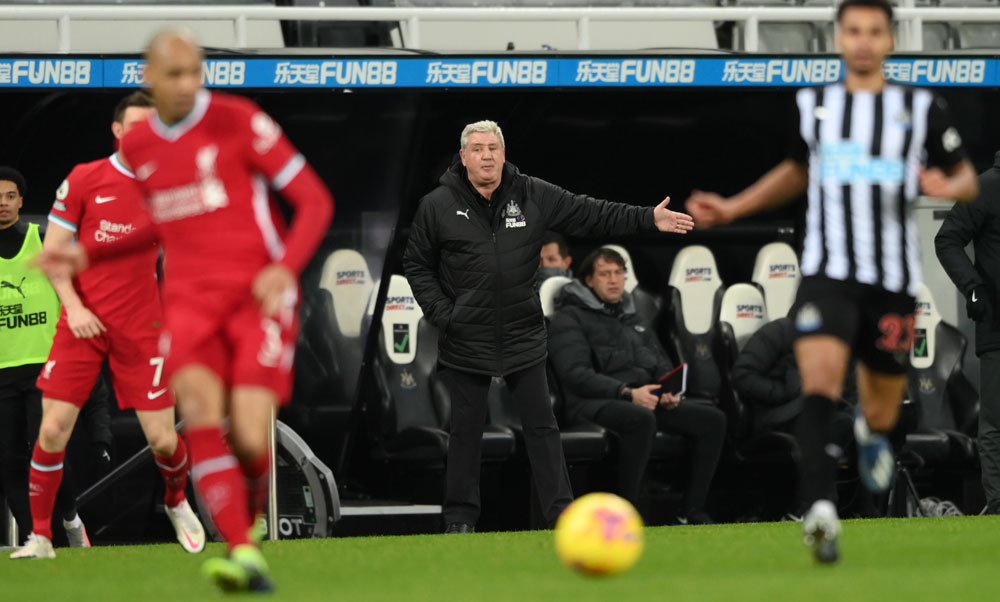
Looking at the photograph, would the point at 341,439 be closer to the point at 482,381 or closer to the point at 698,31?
the point at 482,381

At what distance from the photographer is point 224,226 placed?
549 centimetres

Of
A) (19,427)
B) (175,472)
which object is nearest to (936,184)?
(175,472)

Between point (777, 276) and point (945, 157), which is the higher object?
point (945, 157)

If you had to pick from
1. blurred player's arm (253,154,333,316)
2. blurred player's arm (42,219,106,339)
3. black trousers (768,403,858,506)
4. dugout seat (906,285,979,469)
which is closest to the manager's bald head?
blurred player's arm (253,154,333,316)

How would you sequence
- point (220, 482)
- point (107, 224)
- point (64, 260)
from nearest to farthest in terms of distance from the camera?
point (220, 482) < point (64, 260) < point (107, 224)

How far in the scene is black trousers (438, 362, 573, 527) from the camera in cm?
859

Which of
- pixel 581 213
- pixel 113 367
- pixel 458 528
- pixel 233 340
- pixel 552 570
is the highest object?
pixel 581 213

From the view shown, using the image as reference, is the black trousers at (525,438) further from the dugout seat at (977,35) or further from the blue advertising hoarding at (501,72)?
the dugout seat at (977,35)

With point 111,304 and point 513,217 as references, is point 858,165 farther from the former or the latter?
point 111,304

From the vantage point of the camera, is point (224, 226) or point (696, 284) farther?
point (696, 284)

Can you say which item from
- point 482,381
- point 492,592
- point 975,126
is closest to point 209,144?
point 492,592

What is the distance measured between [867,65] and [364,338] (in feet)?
18.4

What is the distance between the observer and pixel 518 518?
11039 mm

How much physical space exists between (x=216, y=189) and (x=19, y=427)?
4184 millimetres
